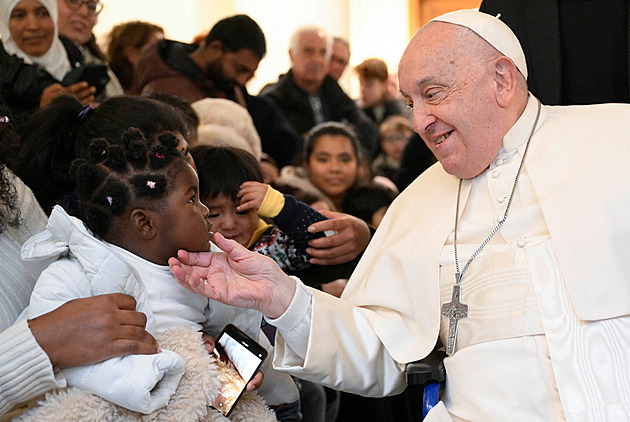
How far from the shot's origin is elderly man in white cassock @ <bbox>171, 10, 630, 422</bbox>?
88.4 inches

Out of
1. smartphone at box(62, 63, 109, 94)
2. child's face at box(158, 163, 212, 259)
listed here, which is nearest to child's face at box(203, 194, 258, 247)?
child's face at box(158, 163, 212, 259)

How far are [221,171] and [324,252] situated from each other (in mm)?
503

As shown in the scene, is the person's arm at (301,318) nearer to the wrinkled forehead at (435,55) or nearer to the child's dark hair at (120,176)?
the child's dark hair at (120,176)

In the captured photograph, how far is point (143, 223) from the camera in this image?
2246 mm

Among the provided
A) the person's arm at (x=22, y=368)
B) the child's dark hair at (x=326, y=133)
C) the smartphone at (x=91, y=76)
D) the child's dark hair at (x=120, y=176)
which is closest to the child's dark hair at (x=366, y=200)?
the child's dark hair at (x=326, y=133)

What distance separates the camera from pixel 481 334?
94.3 inches

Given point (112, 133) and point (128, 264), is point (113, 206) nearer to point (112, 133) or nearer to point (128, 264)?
point (128, 264)

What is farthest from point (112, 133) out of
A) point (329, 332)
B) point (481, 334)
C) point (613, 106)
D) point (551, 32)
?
point (551, 32)

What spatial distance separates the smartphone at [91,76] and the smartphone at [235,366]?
74.8 inches

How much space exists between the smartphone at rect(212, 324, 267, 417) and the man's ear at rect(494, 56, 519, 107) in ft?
3.43

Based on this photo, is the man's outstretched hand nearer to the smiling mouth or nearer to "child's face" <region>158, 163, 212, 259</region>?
"child's face" <region>158, 163, 212, 259</region>

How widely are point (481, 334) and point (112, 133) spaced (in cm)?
123

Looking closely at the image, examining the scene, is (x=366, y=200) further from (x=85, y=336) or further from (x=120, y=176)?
(x=85, y=336)

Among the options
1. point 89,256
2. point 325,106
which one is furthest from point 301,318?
point 325,106
